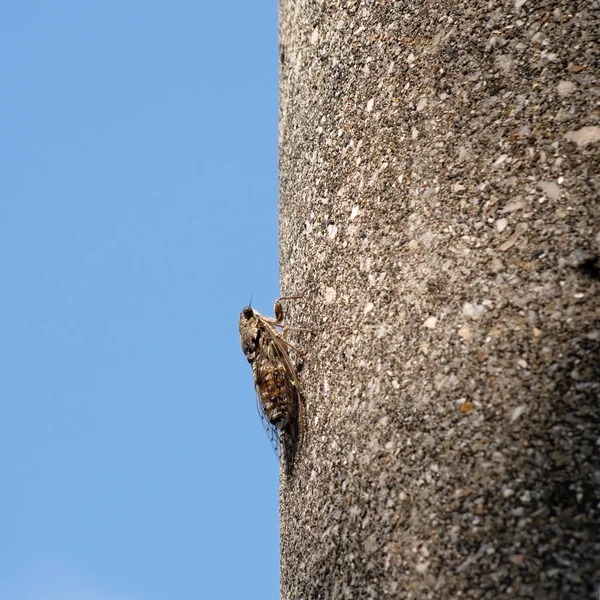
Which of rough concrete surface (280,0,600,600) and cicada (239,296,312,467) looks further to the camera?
cicada (239,296,312,467)

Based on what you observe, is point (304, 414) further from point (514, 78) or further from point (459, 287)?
point (514, 78)

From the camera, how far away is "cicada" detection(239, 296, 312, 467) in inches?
163

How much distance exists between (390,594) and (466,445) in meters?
0.56

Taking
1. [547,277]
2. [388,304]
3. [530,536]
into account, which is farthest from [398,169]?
[530,536]

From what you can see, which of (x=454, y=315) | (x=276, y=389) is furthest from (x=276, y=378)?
(x=454, y=315)

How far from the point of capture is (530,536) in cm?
284

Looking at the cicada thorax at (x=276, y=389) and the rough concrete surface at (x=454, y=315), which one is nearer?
the rough concrete surface at (x=454, y=315)

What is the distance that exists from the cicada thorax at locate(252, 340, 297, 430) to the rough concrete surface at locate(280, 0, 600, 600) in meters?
0.11

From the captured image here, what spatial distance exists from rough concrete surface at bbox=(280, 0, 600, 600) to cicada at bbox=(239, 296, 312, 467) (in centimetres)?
11

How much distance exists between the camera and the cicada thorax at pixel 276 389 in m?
4.13

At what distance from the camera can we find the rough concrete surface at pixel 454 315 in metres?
2.92

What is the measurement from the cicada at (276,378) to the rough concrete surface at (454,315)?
108mm

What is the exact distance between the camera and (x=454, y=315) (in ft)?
10.8

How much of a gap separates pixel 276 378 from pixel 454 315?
3.71 ft
